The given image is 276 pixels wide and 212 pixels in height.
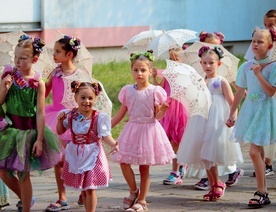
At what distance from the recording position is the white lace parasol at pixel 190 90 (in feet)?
33.6

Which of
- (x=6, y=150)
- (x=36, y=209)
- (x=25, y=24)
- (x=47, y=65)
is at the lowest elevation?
(x=36, y=209)

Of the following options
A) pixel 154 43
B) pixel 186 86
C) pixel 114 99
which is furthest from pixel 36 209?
pixel 114 99

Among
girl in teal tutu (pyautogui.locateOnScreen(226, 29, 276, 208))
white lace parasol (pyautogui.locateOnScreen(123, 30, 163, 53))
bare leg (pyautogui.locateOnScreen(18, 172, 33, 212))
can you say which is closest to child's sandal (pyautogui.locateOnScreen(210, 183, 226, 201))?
girl in teal tutu (pyautogui.locateOnScreen(226, 29, 276, 208))

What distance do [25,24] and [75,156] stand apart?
12274 mm

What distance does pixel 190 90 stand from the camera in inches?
403

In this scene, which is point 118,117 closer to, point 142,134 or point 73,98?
point 142,134

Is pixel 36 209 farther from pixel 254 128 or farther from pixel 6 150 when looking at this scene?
pixel 254 128

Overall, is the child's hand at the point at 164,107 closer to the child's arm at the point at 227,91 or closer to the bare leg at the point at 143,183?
the bare leg at the point at 143,183

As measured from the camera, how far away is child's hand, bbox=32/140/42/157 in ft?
30.0

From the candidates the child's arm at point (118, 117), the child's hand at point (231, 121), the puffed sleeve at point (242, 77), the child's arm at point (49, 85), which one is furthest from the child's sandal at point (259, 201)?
the child's arm at point (49, 85)

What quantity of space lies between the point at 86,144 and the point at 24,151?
0.58 metres

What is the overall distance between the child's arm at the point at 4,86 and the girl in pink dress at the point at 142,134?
1277 millimetres

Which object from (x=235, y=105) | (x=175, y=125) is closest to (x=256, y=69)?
(x=235, y=105)

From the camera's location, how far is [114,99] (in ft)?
56.0
